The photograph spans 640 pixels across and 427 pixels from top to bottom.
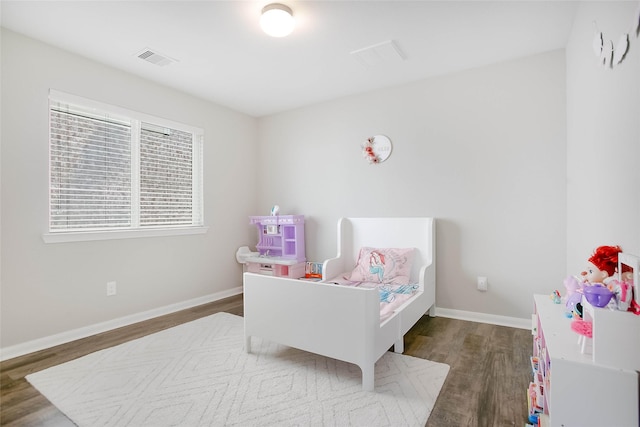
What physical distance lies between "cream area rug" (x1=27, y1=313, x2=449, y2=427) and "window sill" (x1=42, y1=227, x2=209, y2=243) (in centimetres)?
96

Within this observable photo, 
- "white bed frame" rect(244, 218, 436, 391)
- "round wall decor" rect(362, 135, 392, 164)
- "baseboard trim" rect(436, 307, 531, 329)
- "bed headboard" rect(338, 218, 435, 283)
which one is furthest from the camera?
"round wall decor" rect(362, 135, 392, 164)

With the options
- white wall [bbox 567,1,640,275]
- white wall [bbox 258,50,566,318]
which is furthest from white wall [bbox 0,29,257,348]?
white wall [bbox 567,1,640,275]

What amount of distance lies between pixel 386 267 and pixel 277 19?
7.28ft

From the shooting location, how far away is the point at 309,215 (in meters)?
4.13

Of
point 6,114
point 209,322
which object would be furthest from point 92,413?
point 6,114

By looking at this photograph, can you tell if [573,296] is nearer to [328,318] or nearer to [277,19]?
[328,318]

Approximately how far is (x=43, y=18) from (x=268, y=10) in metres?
1.59

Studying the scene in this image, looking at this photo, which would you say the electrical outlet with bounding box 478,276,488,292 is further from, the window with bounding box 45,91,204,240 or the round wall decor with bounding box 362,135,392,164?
the window with bounding box 45,91,204,240

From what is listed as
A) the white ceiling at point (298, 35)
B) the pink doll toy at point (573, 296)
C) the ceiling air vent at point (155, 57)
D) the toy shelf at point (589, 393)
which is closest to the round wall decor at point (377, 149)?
the white ceiling at point (298, 35)

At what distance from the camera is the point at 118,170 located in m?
3.07

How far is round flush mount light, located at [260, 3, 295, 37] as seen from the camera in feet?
6.84

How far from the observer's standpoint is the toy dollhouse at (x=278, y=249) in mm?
3910

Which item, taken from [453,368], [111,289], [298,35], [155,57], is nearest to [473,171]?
[453,368]

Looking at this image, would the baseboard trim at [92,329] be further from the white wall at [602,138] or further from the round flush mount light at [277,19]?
the white wall at [602,138]
